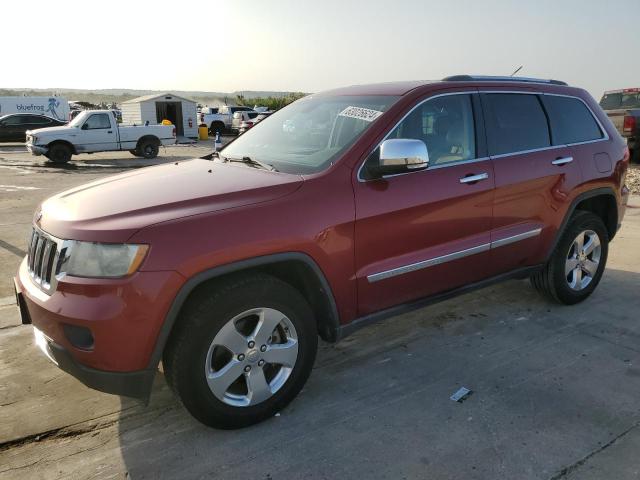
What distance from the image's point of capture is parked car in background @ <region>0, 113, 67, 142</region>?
23219 millimetres

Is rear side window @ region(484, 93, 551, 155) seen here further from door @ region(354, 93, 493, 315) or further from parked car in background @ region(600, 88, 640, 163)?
parked car in background @ region(600, 88, 640, 163)

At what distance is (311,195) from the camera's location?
2.85 m

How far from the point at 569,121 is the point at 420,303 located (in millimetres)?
2129

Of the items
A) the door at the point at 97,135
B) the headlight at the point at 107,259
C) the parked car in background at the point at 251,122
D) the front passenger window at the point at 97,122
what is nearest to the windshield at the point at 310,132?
the parked car in background at the point at 251,122

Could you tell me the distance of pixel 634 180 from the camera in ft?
36.8

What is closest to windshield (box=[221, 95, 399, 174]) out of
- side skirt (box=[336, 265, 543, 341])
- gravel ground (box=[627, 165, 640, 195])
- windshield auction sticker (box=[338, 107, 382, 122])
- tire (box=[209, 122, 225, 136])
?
windshield auction sticker (box=[338, 107, 382, 122])

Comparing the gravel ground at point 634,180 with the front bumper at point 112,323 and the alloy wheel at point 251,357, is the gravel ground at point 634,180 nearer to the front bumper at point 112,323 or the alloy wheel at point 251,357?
the alloy wheel at point 251,357

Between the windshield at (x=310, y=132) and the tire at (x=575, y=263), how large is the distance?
2004mm

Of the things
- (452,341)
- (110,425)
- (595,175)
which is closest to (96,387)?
(110,425)

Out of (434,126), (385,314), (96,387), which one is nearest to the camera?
(96,387)

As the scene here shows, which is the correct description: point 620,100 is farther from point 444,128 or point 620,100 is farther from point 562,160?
point 444,128

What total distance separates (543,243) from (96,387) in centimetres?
326

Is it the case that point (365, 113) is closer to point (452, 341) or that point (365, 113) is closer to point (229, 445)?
point (452, 341)

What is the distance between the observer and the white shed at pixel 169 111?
28.1m
